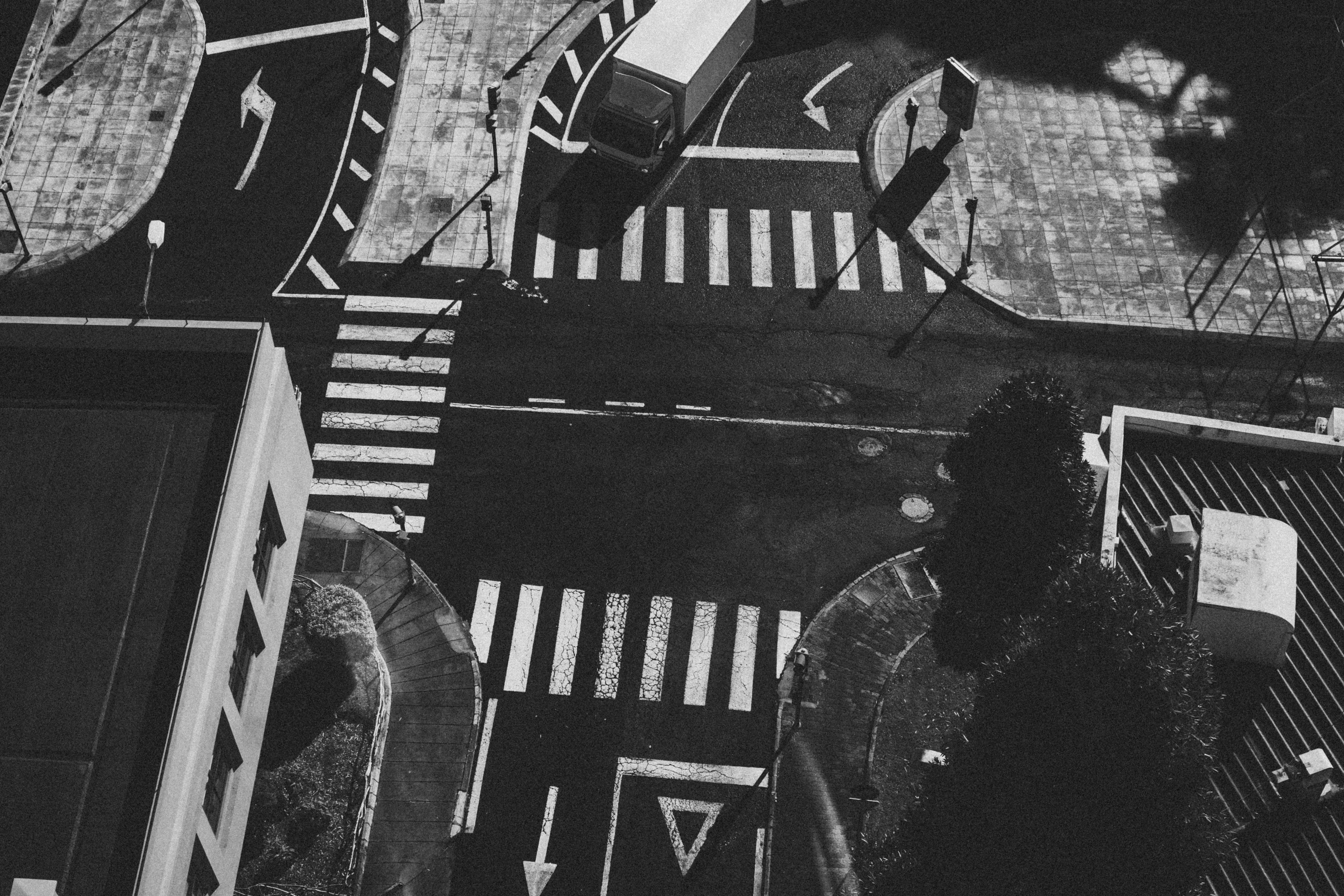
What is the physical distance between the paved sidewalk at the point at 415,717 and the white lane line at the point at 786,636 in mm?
8404

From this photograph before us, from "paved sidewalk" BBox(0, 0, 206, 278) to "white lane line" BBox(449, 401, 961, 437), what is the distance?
1498cm

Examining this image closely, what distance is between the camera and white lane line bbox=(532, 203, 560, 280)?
1893 inches

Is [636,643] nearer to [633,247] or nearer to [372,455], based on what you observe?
[372,455]

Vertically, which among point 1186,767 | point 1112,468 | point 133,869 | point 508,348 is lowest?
point 133,869

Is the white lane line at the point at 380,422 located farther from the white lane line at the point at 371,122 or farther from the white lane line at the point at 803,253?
the white lane line at the point at 803,253

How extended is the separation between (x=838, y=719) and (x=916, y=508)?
749cm

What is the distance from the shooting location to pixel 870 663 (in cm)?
4041

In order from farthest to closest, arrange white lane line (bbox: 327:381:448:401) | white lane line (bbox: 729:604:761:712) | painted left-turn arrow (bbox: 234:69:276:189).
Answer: painted left-turn arrow (bbox: 234:69:276:189) < white lane line (bbox: 327:381:448:401) < white lane line (bbox: 729:604:761:712)

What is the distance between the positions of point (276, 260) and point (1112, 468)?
91.5ft

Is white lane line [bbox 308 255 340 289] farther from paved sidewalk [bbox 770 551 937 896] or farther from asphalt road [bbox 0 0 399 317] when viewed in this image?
paved sidewalk [bbox 770 551 937 896]

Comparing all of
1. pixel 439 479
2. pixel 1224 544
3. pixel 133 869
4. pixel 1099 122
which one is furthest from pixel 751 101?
pixel 133 869

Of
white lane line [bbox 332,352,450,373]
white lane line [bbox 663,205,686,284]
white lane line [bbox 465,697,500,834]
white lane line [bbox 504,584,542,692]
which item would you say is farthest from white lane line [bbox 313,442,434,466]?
white lane line [bbox 663,205,686,284]

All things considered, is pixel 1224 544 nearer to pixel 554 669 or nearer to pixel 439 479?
pixel 554 669

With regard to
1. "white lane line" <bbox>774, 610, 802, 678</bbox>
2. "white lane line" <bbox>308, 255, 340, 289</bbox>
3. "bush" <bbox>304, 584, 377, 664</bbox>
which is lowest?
"bush" <bbox>304, 584, 377, 664</bbox>
